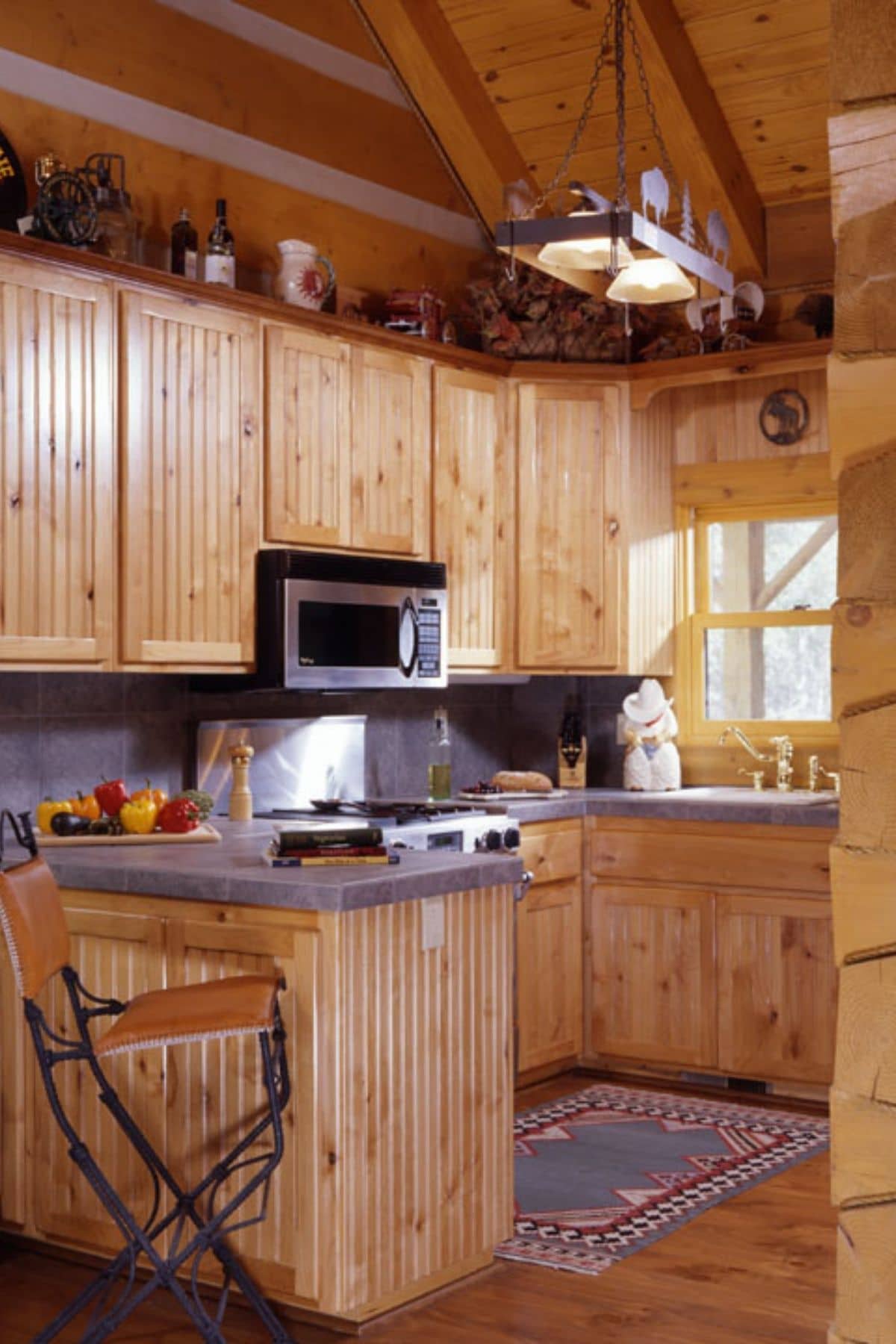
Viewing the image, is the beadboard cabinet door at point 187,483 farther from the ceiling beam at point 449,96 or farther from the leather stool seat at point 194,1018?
the ceiling beam at point 449,96

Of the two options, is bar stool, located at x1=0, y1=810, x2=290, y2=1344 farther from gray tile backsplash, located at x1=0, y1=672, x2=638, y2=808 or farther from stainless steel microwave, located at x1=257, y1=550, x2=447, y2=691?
stainless steel microwave, located at x1=257, y1=550, x2=447, y2=691

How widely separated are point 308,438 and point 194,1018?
220cm

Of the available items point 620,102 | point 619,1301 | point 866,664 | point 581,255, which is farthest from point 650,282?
point 866,664

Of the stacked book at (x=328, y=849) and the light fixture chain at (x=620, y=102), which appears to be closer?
the stacked book at (x=328, y=849)

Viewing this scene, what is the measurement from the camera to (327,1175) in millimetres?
3170

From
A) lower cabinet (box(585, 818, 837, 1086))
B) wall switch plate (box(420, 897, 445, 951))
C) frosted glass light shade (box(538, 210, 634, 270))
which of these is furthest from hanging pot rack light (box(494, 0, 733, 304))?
lower cabinet (box(585, 818, 837, 1086))

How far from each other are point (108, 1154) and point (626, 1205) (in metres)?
1.27

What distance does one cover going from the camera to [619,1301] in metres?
3.41

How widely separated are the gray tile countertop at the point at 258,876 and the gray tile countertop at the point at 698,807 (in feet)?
5.02

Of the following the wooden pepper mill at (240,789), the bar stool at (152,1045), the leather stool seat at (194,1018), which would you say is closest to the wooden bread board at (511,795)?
the wooden pepper mill at (240,789)

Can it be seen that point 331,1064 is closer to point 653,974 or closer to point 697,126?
point 653,974

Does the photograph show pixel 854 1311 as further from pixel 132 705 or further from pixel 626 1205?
pixel 132 705

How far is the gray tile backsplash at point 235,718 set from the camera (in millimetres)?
4297

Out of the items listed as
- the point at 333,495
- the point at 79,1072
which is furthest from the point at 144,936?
the point at 333,495
